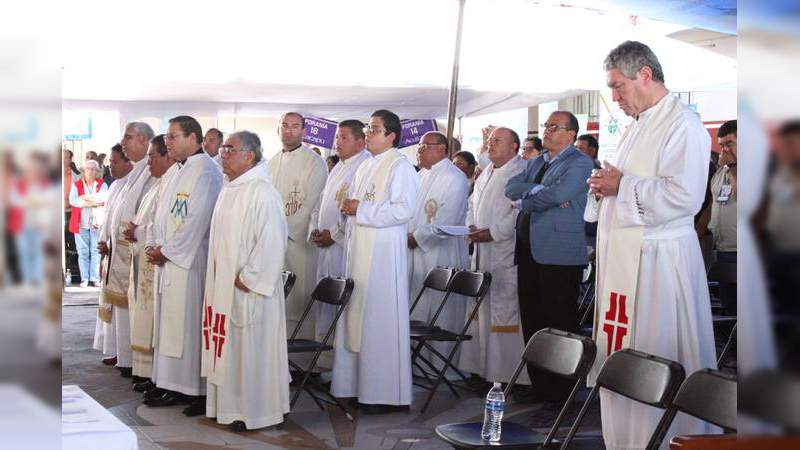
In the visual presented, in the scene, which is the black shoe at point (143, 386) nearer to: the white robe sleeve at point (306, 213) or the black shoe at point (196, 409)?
the black shoe at point (196, 409)

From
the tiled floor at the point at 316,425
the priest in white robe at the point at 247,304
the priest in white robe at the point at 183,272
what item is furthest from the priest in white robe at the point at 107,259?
the priest in white robe at the point at 247,304

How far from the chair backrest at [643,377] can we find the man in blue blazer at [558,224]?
2707 mm

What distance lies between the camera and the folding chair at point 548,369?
12.5ft

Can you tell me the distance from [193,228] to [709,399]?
164 inches

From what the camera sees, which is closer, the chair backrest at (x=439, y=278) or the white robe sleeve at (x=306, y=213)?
the chair backrest at (x=439, y=278)

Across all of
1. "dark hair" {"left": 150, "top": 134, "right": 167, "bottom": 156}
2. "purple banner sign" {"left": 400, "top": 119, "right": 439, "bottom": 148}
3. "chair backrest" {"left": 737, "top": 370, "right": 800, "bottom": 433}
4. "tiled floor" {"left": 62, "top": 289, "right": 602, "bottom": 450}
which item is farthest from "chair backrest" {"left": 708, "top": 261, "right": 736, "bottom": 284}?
"chair backrest" {"left": 737, "top": 370, "right": 800, "bottom": 433}

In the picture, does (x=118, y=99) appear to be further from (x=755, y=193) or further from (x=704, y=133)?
(x=755, y=193)

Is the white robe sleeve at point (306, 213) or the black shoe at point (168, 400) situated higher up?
the white robe sleeve at point (306, 213)

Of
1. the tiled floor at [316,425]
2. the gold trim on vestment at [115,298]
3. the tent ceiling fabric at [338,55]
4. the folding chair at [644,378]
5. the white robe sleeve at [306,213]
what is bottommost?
the tiled floor at [316,425]

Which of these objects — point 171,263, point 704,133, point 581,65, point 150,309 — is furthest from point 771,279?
point 581,65

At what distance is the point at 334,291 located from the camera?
635cm

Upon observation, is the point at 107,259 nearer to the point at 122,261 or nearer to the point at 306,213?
the point at 122,261

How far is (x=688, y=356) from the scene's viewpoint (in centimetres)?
421

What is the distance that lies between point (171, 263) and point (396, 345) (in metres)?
1.55
